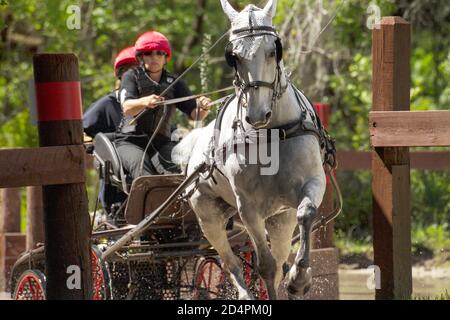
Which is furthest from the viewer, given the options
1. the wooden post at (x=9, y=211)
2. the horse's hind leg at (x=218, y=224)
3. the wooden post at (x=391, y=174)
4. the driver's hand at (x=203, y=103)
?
the wooden post at (x=9, y=211)

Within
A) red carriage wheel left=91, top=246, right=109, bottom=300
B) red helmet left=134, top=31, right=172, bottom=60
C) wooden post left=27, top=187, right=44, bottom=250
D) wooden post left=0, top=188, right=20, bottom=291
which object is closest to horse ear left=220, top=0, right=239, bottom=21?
red helmet left=134, top=31, right=172, bottom=60

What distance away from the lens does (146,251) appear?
786cm

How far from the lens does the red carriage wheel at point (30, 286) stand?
798cm

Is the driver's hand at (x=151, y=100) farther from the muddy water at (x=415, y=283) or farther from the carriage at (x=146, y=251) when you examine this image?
the muddy water at (x=415, y=283)

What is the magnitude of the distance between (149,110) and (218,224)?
1.29m

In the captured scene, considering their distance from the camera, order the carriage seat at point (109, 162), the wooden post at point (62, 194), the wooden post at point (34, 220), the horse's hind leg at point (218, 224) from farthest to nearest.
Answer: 1. the wooden post at point (34, 220)
2. the carriage seat at point (109, 162)
3. the horse's hind leg at point (218, 224)
4. the wooden post at point (62, 194)

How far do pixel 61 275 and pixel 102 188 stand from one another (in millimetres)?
2849

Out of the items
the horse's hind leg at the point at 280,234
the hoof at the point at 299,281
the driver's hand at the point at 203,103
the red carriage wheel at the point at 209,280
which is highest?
the driver's hand at the point at 203,103

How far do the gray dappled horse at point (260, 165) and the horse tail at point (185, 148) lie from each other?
1.27 ft

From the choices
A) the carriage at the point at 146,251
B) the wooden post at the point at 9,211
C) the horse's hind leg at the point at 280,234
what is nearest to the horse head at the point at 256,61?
the horse's hind leg at the point at 280,234

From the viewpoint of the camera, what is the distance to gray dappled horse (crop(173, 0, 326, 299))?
241 inches

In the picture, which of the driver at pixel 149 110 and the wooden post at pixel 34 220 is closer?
the driver at pixel 149 110

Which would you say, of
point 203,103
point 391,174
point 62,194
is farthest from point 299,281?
point 203,103
